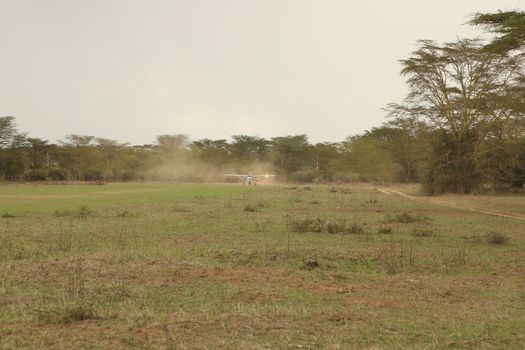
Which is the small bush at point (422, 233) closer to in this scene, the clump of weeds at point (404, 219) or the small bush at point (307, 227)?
the small bush at point (307, 227)

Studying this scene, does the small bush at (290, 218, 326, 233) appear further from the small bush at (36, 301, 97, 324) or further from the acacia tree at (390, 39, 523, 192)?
the acacia tree at (390, 39, 523, 192)

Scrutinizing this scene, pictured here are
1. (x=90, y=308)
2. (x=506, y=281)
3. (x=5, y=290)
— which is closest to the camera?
(x=90, y=308)

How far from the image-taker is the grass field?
5188 mm

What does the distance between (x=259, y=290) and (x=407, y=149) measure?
5101 cm

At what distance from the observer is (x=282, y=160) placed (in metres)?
79.1

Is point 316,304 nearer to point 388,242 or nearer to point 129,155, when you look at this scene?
point 388,242

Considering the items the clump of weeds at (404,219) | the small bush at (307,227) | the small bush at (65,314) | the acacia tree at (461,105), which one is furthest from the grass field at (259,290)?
the acacia tree at (461,105)

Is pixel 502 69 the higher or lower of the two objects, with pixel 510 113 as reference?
higher

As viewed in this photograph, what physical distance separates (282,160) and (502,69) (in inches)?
1897

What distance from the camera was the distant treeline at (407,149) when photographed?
109 ft

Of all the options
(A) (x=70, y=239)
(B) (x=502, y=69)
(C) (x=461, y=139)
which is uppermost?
(B) (x=502, y=69)

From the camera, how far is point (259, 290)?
7234 millimetres

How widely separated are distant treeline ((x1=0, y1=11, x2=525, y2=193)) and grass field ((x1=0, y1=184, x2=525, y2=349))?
1124cm

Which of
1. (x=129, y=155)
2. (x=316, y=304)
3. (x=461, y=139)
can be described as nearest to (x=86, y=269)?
(x=316, y=304)
